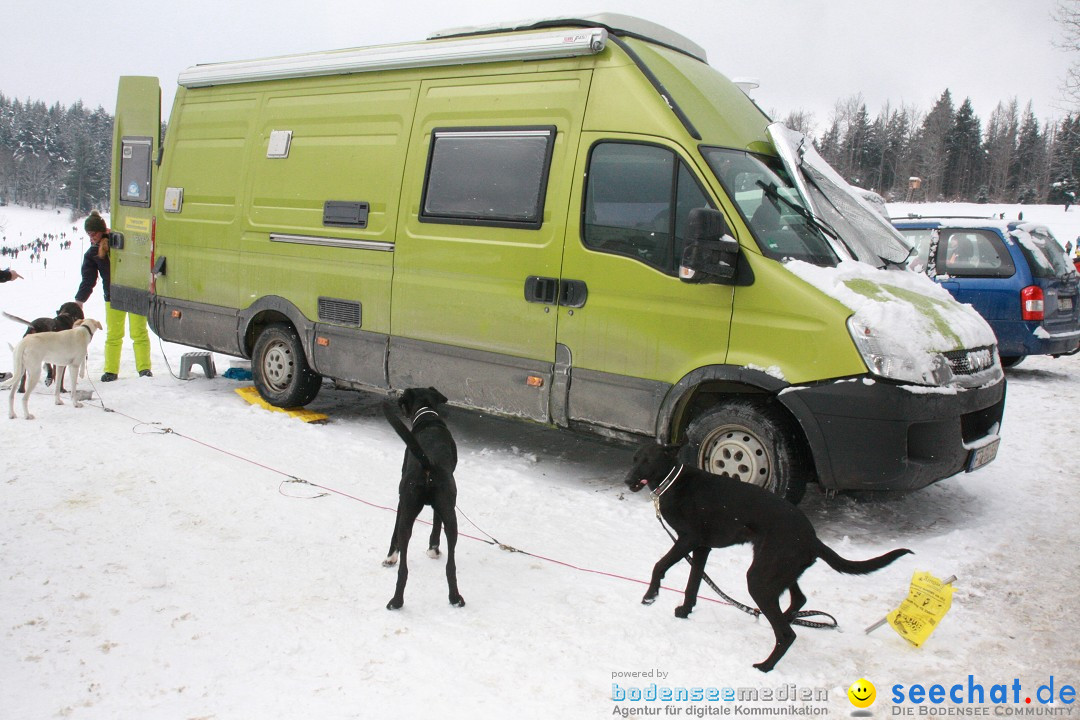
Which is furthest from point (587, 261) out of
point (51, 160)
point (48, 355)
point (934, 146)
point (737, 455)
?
point (51, 160)

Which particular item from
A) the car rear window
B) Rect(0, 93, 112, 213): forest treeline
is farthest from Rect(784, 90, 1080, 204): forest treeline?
Rect(0, 93, 112, 213): forest treeline

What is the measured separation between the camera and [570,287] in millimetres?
5367

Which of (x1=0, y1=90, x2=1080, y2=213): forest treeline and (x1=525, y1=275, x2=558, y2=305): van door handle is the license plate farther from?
(x1=0, y1=90, x2=1080, y2=213): forest treeline

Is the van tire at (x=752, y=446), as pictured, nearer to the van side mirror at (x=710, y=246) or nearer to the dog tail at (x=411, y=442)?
the van side mirror at (x=710, y=246)

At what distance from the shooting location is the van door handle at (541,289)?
5.43 meters

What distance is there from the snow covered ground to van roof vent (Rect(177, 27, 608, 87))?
10.3ft

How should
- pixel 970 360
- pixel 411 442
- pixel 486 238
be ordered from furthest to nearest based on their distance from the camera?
pixel 486 238, pixel 970 360, pixel 411 442

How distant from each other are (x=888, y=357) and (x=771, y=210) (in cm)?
127

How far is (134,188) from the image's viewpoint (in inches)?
333

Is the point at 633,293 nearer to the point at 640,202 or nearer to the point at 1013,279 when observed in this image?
the point at 640,202

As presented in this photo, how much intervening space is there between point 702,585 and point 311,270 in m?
4.53

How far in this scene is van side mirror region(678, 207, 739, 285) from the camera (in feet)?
14.9

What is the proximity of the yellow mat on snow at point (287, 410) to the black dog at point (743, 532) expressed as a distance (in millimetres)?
4261

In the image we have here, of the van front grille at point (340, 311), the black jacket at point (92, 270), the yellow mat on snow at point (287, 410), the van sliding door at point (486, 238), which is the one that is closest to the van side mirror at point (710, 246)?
the van sliding door at point (486, 238)
